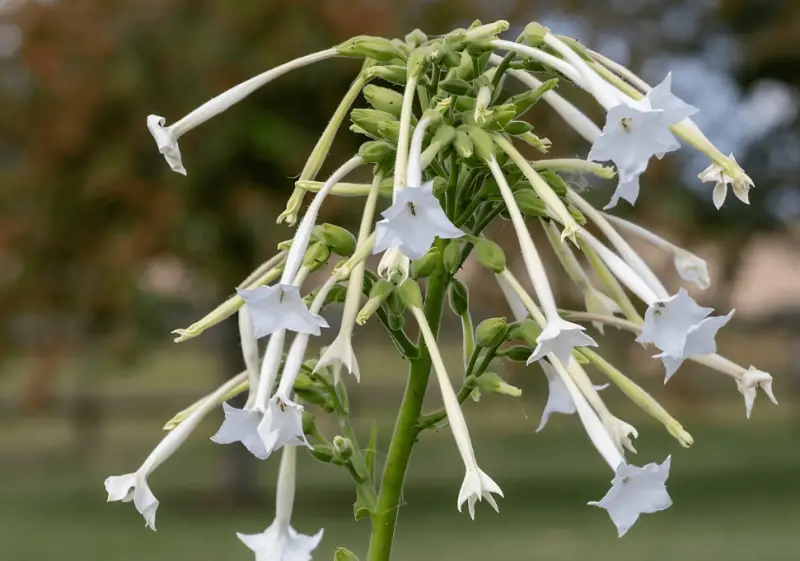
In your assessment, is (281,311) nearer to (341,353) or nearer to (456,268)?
(341,353)

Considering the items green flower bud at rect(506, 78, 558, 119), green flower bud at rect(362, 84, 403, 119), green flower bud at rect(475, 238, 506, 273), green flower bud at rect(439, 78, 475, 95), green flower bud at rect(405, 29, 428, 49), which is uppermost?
green flower bud at rect(405, 29, 428, 49)

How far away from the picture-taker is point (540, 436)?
21953 mm

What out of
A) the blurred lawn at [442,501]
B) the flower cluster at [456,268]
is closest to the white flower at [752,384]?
the flower cluster at [456,268]

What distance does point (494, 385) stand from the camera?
5.64ft

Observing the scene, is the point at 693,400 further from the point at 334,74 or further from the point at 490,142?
the point at 490,142

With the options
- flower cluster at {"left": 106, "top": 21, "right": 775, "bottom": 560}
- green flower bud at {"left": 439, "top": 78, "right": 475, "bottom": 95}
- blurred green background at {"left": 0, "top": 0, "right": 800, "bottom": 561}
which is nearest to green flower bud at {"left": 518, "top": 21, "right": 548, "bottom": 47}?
flower cluster at {"left": 106, "top": 21, "right": 775, "bottom": 560}

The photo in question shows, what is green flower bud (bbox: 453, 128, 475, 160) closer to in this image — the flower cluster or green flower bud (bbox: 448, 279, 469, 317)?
the flower cluster

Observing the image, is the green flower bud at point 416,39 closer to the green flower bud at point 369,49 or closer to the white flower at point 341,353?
the green flower bud at point 369,49

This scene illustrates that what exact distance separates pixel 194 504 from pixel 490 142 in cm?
1227

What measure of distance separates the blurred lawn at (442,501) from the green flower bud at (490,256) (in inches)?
362

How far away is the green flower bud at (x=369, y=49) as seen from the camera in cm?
175

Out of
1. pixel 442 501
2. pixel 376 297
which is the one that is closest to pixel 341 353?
pixel 376 297

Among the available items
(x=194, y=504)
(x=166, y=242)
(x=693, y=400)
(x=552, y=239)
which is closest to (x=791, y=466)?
(x=693, y=400)

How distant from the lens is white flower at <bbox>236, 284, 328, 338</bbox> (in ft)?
4.64
